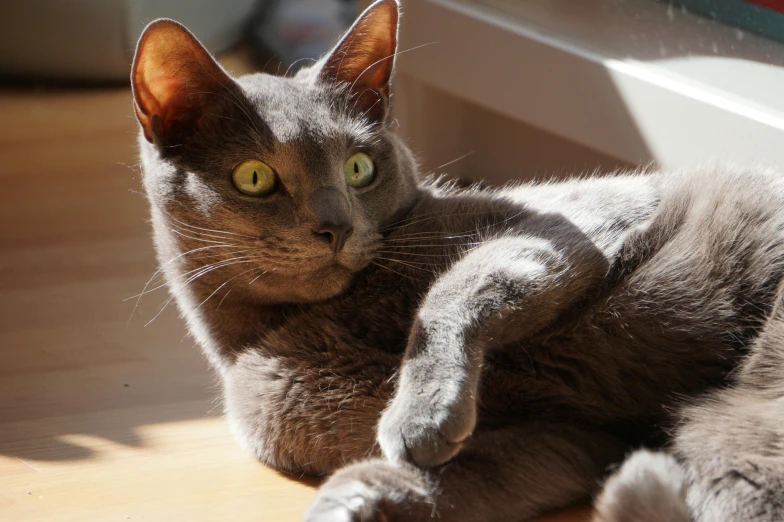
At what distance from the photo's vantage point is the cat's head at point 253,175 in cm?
125

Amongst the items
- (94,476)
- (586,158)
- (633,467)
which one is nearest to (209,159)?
(94,476)

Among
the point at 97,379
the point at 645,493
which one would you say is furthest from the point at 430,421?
the point at 97,379

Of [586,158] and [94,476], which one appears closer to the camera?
[94,476]

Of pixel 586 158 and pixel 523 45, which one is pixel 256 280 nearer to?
pixel 523 45

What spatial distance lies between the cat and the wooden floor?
0.29ft

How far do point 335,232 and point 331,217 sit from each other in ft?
0.07

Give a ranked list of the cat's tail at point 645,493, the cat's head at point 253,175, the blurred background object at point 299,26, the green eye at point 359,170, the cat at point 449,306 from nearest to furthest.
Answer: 1. the cat's tail at point 645,493
2. the cat at point 449,306
3. the cat's head at point 253,175
4. the green eye at point 359,170
5. the blurred background object at point 299,26

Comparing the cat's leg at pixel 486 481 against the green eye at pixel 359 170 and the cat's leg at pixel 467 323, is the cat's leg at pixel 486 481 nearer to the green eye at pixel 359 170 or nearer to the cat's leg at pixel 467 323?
the cat's leg at pixel 467 323

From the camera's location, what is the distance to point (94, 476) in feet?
4.32

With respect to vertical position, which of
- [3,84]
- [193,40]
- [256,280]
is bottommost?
[3,84]

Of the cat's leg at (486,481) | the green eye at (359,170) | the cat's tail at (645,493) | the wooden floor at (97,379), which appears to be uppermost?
the green eye at (359,170)

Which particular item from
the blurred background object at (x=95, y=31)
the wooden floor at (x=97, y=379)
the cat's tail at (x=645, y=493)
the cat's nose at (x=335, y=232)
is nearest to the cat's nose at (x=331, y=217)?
the cat's nose at (x=335, y=232)

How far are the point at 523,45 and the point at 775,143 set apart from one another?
62 cm

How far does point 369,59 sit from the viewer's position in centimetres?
144
